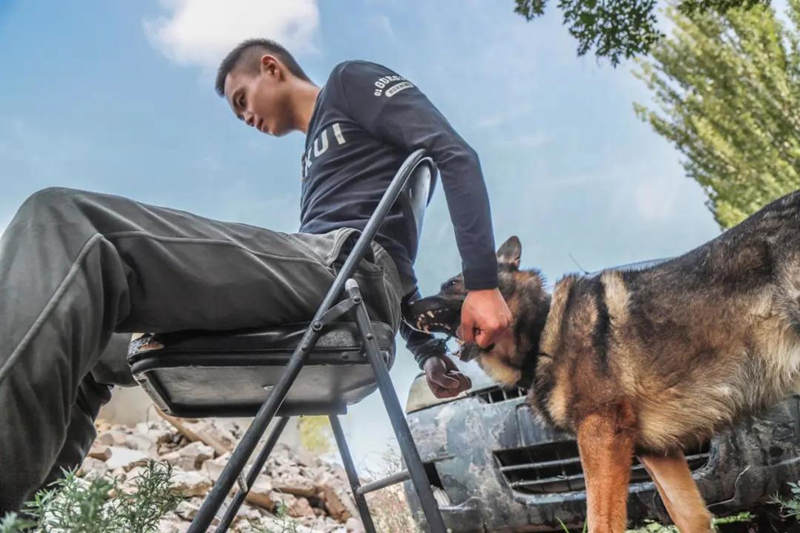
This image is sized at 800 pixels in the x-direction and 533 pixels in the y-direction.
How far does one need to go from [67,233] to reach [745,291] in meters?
2.36

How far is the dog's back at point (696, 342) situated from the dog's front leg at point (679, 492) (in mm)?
121

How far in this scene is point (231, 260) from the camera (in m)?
1.53

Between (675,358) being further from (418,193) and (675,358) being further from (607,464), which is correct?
(418,193)

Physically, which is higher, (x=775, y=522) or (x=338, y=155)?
(x=338, y=155)

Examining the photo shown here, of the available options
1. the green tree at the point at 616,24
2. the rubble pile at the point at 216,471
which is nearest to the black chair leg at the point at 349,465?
the rubble pile at the point at 216,471

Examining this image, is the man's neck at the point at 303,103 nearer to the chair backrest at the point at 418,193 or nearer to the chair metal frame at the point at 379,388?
the chair backrest at the point at 418,193

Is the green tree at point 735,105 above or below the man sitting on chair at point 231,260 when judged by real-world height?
above

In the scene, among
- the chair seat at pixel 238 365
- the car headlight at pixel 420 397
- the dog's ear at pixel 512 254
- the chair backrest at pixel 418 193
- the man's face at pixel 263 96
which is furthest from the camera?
the car headlight at pixel 420 397

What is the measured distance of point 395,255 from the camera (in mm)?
2045

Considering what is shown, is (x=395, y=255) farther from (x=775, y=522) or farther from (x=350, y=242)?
(x=775, y=522)

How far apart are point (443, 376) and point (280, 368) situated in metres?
0.92

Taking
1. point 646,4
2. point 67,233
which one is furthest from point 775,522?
point 646,4

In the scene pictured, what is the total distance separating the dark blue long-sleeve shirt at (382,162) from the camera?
1811 mm

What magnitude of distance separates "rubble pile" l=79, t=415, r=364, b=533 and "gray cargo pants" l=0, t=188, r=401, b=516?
3.35 m
